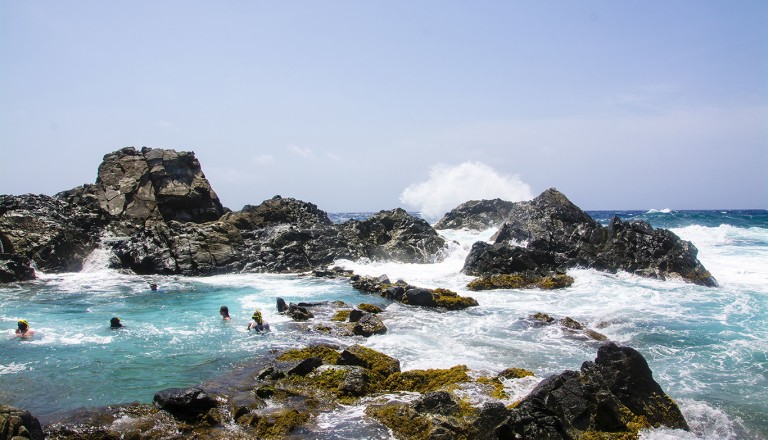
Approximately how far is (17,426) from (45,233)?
3381cm

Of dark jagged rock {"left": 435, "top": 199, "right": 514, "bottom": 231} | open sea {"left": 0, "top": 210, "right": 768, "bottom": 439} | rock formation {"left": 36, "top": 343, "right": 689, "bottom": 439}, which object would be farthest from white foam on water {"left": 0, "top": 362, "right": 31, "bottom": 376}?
dark jagged rock {"left": 435, "top": 199, "right": 514, "bottom": 231}

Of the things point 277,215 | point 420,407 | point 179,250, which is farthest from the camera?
point 277,215

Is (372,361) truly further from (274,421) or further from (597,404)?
(597,404)

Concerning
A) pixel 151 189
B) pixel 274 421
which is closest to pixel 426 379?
pixel 274 421

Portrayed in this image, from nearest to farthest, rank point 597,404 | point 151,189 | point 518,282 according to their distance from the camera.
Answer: point 597,404
point 518,282
point 151,189

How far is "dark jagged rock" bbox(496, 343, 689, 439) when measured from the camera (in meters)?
9.85

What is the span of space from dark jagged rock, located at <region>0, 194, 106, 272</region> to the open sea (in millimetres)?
3244

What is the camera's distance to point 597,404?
10945 mm

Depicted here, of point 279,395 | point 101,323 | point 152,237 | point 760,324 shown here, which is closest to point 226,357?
point 279,395

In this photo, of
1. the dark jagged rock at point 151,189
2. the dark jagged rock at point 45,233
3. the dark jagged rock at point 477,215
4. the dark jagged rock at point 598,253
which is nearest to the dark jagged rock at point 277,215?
the dark jagged rock at point 151,189

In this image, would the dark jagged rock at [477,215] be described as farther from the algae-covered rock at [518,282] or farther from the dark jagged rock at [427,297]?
the dark jagged rock at [427,297]

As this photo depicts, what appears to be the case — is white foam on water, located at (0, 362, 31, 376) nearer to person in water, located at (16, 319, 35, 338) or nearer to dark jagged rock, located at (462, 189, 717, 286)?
person in water, located at (16, 319, 35, 338)

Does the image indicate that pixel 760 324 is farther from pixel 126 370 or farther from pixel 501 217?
pixel 501 217

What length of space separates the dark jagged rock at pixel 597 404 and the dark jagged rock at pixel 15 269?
3508 cm
